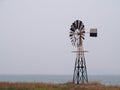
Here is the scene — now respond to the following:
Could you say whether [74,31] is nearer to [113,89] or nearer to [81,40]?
[81,40]

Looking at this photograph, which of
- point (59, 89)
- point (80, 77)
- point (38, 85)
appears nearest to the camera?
point (59, 89)

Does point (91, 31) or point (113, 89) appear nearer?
point (113, 89)

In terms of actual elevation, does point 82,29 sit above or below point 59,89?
above

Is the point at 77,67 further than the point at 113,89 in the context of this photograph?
Yes

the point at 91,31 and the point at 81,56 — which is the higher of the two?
the point at 91,31

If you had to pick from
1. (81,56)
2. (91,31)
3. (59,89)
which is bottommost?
(59,89)

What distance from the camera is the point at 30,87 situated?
123 feet

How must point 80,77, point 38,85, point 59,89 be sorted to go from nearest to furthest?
point 59,89 < point 38,85 < point 80,77

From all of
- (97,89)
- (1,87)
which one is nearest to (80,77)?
(97,89)

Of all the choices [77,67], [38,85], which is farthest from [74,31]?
[38,85]

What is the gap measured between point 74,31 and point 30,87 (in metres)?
11.6

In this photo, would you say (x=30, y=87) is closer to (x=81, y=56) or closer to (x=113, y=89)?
(x=113, y=89)

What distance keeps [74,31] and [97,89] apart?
36.3 ft

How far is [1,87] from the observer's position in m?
37.4
